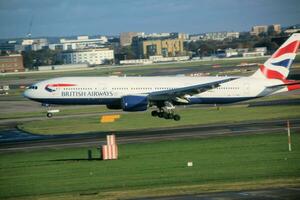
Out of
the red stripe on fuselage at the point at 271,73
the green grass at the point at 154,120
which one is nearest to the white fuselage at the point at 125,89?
the red stripe on fuselage at the point at 271,73

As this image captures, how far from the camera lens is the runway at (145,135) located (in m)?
51.2

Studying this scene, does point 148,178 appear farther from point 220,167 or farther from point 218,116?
point 218,116

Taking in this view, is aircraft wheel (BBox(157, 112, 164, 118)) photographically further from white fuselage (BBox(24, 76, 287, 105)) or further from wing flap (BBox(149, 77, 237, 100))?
wing flap (BBox(149, 77, 237, 100))

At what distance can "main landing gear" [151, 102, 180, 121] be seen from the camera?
213 ft

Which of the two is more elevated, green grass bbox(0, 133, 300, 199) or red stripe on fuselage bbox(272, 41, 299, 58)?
red stripe on fuselage bbox(272, 41, 299, 58)

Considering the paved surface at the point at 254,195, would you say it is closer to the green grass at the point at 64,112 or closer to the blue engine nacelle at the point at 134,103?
the blue engine nacelle at the point at 134,103

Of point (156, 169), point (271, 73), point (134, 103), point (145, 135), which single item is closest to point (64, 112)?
point (134, 103)

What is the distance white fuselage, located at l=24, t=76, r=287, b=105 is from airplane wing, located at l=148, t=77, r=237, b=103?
60.0 inches

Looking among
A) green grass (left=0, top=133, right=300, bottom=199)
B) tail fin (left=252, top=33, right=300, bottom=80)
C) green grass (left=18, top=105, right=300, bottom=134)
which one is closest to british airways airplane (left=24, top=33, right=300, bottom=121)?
tail fin (left=252, top=33, right=300, bottom=80)

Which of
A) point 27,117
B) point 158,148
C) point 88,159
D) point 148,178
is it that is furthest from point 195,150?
point 27,117

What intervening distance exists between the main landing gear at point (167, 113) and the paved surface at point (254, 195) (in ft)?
120

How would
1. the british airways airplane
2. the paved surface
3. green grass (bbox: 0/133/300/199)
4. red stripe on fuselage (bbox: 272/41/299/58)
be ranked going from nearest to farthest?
the paved surface < green grass (bbox: 0/133/300/199) < the british airways airplane < red stripe on fuselage (bbox: 272/41/299/58)

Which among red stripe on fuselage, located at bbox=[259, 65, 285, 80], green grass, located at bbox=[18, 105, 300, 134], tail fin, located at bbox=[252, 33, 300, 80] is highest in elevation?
tail fin, located at bbox=[252, 33, 300, 80]

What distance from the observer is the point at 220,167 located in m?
36.5
